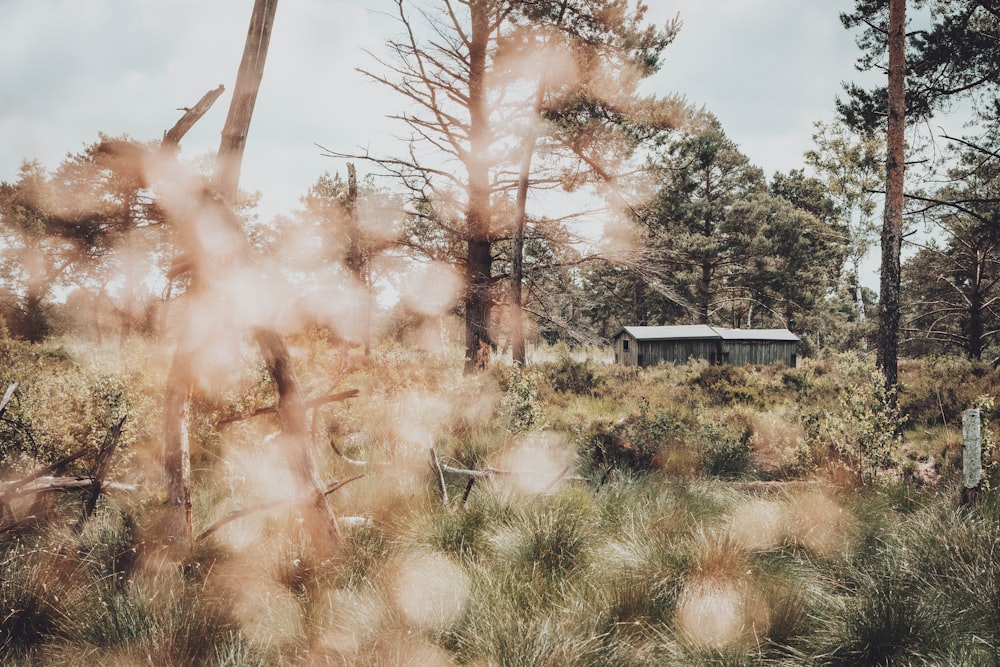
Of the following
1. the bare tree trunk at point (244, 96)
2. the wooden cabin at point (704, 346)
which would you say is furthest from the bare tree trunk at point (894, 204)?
the wooden cabin at point (704, 346)

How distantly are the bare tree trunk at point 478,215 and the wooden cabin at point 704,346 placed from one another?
36.5 feet

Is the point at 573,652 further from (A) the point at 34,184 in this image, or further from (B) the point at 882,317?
(A) the point at 34,184

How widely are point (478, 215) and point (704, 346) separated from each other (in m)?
15.0

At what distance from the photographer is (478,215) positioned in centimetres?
1397

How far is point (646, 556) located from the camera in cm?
355

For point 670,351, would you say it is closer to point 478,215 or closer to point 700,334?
point 700,334

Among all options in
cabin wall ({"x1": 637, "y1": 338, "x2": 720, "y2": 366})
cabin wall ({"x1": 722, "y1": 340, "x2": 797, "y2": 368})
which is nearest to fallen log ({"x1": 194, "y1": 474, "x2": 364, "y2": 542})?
cabin wall ({"x1": 637, "y1": 338, "x2": 720, "y2": 366})

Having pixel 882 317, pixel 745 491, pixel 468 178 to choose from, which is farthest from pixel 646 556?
pixel 468 178

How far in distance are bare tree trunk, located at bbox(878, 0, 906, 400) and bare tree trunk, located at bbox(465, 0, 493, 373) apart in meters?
8.99

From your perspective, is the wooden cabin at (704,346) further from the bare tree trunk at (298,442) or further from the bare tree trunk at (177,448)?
the bare tree trunk at (177,448)

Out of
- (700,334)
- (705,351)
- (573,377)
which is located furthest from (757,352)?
(573,377)

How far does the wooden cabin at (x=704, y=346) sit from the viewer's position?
22.9 m

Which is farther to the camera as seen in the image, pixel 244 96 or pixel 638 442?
pixel 638 442

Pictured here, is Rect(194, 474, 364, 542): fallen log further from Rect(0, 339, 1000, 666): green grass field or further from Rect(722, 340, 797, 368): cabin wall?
Rect(722, 340, 797, 368): cabin wall
